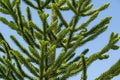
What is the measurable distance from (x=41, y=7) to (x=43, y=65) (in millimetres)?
1950

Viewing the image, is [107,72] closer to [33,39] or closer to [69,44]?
[69,44]

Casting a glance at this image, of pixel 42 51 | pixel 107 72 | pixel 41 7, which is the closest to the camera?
pixel 42 51

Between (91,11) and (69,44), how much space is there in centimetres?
106

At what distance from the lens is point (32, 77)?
Answer: 19.6 ft

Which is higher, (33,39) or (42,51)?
(33,39)

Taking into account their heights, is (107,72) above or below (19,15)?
below

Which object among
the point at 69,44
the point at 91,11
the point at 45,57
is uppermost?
the point at 91,11

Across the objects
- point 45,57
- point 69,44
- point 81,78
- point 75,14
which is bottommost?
point 81,78

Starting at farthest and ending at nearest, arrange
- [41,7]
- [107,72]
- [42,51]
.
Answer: [41,7] → [107,72] → [42,51]

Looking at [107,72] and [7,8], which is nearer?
[107,72]

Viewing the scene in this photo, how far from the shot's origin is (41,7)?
693 cm

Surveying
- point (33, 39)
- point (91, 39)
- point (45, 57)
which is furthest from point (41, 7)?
point (45, 57)

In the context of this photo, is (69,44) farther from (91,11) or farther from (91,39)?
(91,11)

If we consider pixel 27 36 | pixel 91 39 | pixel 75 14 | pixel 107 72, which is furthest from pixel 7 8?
pixel 107 72
